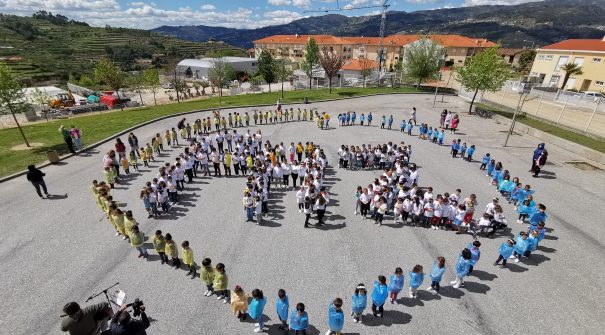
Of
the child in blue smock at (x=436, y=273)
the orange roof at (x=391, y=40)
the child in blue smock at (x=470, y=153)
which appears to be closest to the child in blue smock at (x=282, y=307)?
the child in blue smock at (x=436, y=273)

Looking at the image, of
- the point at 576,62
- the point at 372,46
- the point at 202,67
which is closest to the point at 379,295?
the point at 576,62

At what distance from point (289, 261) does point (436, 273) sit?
4.48 m

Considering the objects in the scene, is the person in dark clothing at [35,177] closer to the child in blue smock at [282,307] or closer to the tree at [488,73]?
the child in blue smock at [282,307]

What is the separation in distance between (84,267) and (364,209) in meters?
10.2

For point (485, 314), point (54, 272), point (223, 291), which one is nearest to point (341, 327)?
point (223, 291)

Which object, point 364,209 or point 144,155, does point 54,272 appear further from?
point 364,209

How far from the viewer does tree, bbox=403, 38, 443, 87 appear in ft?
146

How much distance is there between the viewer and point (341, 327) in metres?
7.20

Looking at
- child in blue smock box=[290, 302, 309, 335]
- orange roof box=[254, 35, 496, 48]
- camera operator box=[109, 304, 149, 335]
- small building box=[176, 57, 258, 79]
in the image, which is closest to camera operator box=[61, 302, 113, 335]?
camera operator box=[109, 304, 149, 335]

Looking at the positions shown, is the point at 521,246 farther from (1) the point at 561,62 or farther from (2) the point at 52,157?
(1) the point at 561,62

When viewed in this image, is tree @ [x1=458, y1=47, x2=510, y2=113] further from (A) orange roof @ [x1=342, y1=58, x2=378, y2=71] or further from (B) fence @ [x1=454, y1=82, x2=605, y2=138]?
(A) orange roof @ [x1=342, y1=58, x2=378, y2=71]

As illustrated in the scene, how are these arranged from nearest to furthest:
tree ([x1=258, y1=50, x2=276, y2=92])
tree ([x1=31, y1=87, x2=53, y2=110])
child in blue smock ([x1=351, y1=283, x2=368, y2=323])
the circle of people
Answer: child in blue smock ([x1=351, y1=283, x2=368, y2=323]), the circle of people, tree ([x1=31, y1=87, x2=53, y2=110]), tree ([x1=258, y1=50, x2=276, y2=92])

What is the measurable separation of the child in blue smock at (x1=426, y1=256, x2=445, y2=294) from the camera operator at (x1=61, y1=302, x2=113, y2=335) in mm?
8166

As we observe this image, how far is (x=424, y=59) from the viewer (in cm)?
4453
